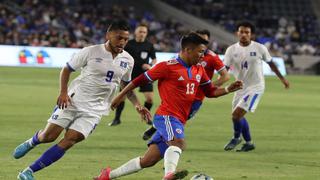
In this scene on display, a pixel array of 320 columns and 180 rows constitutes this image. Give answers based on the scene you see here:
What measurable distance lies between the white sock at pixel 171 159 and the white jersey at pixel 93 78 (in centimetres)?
129

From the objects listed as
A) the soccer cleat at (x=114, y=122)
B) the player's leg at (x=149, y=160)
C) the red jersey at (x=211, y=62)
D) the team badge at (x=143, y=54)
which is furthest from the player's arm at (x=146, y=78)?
the soccer cleat at (x=114, y=122)

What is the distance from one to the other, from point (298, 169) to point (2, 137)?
18.7 ft

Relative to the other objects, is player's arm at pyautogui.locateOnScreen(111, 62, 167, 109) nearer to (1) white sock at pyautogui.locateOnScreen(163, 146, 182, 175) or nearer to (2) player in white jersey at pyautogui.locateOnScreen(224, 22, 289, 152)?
(1) white sock at pyautogui.locateOnScreen(163, 146, 182, 175)

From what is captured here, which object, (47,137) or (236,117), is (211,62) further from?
(47,137)

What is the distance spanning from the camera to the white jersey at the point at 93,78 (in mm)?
9820

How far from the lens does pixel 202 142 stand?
49.8ft

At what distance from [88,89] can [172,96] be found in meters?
1.08

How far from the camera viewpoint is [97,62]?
32.4 ft

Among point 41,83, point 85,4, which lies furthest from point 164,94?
point 85,4

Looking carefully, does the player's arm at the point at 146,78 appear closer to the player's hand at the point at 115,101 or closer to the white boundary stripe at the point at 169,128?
the player's hand at the point at 115,101

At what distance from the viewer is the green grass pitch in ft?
36.7

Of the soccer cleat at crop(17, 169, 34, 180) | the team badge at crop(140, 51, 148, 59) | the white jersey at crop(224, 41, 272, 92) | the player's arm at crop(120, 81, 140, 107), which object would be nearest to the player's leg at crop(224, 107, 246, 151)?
the white jersey at crop(224, 41, 272, 92)

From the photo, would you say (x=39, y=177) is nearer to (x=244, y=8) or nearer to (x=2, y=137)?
(x=2, y=137)

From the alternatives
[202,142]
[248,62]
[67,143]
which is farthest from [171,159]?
[202,142]
